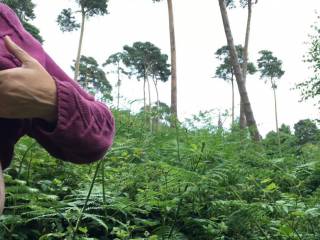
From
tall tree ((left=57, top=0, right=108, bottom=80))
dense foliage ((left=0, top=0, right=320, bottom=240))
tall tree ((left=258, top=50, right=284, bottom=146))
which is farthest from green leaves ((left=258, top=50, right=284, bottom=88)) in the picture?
dense foliage ((left=0, top=0, right=320, bottom=240))

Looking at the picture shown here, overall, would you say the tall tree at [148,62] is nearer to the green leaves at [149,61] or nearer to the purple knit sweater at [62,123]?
the green leaves at [149,61]

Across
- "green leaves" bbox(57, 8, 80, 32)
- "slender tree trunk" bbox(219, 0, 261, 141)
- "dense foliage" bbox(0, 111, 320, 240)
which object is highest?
"green leaves" bbox(57, 8, 80, 32)

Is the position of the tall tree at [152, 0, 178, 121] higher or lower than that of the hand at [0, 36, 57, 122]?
higher

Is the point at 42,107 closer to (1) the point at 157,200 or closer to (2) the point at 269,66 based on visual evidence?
(1) the point at 157,200

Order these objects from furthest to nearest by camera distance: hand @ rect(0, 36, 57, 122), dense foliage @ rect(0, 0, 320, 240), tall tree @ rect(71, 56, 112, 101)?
tall tree @ rect(71, 56, 112, 101), dense foliage @ rect(0, 0, 320, 240), hand @ rect(0, 36, 57, 122)

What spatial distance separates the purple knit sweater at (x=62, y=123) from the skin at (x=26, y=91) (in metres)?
0.02

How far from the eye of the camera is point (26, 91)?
36.1 inches

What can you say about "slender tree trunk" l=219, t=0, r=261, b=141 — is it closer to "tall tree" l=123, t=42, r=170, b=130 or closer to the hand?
the hand

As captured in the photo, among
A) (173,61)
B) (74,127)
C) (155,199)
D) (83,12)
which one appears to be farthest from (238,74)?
(83,12)

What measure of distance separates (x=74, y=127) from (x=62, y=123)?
0.09 feet

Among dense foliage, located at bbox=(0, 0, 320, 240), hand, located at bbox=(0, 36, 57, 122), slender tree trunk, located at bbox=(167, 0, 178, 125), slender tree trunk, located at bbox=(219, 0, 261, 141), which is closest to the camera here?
hand, located at bbox=(0, 36, 57, 122)

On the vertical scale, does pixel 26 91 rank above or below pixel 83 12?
below

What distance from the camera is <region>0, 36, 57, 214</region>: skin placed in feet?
2.98

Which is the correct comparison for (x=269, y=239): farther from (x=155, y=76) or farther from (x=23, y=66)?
(x=155, y=76)
